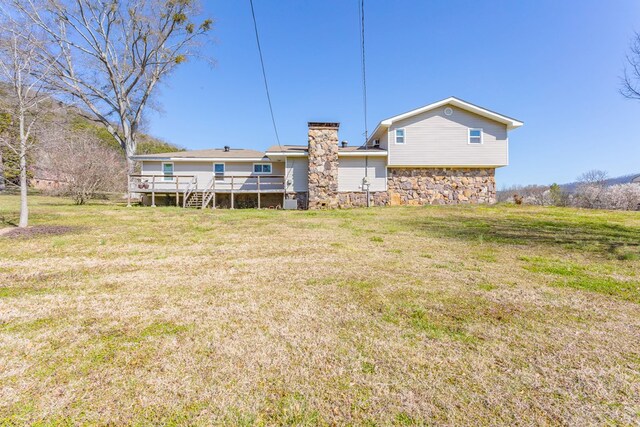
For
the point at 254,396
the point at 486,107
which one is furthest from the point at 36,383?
the point at 486,107

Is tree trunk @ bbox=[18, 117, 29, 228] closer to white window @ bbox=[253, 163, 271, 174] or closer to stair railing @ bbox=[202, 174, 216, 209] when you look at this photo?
stair railing @ bbox=[202, 174, 216, 209]

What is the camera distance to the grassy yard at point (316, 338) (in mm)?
1706

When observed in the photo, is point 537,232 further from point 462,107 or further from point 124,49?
point 124,49

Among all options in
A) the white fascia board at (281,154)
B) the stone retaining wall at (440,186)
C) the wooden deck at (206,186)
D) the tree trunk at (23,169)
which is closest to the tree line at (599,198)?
the stone retaining wall at (440,186)

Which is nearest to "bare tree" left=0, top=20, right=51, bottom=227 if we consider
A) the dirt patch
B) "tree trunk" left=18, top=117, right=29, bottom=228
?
"tree trunk" left=18, top=117, right=29, bottom=228

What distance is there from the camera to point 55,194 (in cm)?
2116

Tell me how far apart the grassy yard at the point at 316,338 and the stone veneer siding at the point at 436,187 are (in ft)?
36.6

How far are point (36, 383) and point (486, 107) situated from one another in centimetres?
1890

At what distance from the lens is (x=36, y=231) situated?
22.1ft

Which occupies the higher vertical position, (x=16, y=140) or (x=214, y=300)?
(x=16, y=140)

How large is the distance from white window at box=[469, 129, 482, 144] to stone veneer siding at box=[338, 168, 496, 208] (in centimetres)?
153

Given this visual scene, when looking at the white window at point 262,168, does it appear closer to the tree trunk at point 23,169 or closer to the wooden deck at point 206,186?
the wooden deck at point 206,186

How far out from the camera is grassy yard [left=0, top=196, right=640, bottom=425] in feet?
5.60

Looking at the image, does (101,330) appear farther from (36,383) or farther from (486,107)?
(486,107)
